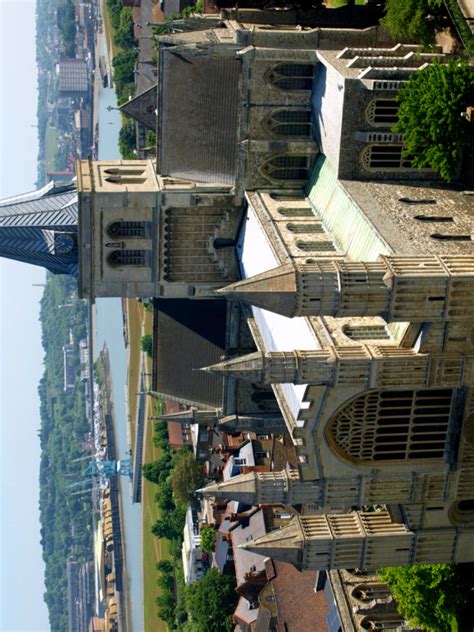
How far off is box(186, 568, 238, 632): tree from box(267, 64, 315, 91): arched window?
45.8 metres

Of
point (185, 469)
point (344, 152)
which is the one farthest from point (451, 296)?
point (185, 469)

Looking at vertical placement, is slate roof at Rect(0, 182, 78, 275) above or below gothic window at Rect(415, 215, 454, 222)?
below

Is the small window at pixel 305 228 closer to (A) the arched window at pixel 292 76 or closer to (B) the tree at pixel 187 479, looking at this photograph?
(A) the arched window at pixel 292 76

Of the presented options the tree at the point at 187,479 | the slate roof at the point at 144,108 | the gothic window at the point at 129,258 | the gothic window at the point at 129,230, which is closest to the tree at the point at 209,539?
the tree at the point at 187,479

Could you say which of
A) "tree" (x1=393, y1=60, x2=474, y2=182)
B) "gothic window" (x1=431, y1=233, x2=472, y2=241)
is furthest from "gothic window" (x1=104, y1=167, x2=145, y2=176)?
"gothic window" (x1=431, y1=233, x2=472, y2=241)

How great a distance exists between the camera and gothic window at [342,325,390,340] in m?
40.3

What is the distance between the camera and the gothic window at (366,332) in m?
40.3

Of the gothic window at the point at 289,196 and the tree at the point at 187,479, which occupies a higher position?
the gothic window at the point at 289,196

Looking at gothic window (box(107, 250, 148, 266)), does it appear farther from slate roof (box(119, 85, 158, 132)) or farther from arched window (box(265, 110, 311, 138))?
arched window (box(265, 110, 311, 138))

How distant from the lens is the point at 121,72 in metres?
128

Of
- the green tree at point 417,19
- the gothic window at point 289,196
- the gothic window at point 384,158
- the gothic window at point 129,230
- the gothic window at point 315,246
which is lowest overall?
the gothic window at point 129,230

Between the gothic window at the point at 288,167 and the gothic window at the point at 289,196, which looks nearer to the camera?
the gothic window at the point at 289,196

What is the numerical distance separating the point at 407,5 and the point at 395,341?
846 inches

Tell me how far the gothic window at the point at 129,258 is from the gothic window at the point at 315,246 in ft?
35.9
